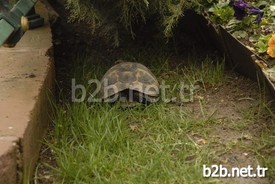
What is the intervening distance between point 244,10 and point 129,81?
765mm

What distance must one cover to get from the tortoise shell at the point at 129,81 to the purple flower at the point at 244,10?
Result: 597 millimetres

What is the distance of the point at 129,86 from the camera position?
96.7 inches

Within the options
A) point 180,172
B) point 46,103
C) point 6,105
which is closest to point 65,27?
point 46,103

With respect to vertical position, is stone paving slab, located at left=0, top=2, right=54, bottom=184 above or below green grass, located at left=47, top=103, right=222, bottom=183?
above

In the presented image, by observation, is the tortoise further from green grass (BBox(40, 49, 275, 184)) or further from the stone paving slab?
the stone paving slab

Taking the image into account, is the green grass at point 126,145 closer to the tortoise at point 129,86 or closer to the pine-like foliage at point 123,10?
the tortoise at point 129,86

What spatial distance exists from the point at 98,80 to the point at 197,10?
70 cm

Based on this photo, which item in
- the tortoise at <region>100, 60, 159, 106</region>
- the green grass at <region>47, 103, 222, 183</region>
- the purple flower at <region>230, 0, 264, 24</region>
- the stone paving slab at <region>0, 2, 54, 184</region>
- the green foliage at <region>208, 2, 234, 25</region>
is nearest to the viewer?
the stone paving slab at <region>0, 2, 54, 184</region>

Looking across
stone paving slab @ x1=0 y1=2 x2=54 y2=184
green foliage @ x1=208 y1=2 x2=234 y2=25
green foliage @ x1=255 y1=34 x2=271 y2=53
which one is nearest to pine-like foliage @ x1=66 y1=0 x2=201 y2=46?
green foliage @ x1=208 y1=2 x2=234 y2=25

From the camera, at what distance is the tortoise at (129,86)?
96.5 inches

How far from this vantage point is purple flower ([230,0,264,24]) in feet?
8.64

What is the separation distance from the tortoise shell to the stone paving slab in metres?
0.29

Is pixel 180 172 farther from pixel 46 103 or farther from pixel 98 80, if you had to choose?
pixel 98 80

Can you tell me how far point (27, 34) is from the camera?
2947mm
